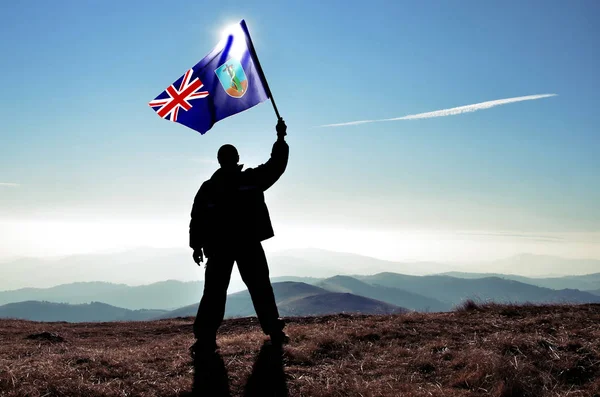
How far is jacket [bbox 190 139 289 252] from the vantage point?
247 inches

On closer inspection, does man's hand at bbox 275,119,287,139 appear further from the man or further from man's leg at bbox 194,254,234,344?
man's leg at bbox 194,254,234,344

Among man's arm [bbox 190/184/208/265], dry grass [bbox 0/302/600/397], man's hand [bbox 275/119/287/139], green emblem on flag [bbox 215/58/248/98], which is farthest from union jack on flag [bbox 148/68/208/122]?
dry grass [bbox 0/302/600/397]

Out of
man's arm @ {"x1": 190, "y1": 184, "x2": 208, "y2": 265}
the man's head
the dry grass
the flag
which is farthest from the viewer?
the flag

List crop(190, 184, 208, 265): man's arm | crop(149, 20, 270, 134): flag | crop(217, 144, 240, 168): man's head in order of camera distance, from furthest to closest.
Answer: crop(149, 20, 270, 134): flag < crop(217, 144, 240, 168): man's head < crop(190, 184, 208, 265): man's arm

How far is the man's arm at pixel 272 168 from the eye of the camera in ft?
20.6

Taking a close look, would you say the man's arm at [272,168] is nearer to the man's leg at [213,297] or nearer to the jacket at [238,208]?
the jacket at [238,208]

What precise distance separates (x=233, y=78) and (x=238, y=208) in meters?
2.81

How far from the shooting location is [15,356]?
7062 mm

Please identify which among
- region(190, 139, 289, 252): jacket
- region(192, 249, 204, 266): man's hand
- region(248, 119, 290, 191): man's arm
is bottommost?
region(192, 249, 204, 266): man's hand

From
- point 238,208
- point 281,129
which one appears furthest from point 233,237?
point 281,129

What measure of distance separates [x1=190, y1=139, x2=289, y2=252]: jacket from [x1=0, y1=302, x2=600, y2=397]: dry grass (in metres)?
1.62

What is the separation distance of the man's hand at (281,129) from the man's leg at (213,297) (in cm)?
191

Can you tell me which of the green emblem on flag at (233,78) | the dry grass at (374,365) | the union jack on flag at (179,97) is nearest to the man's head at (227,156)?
the green emblem on flag at (233,78)

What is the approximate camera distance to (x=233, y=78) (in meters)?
7.87
